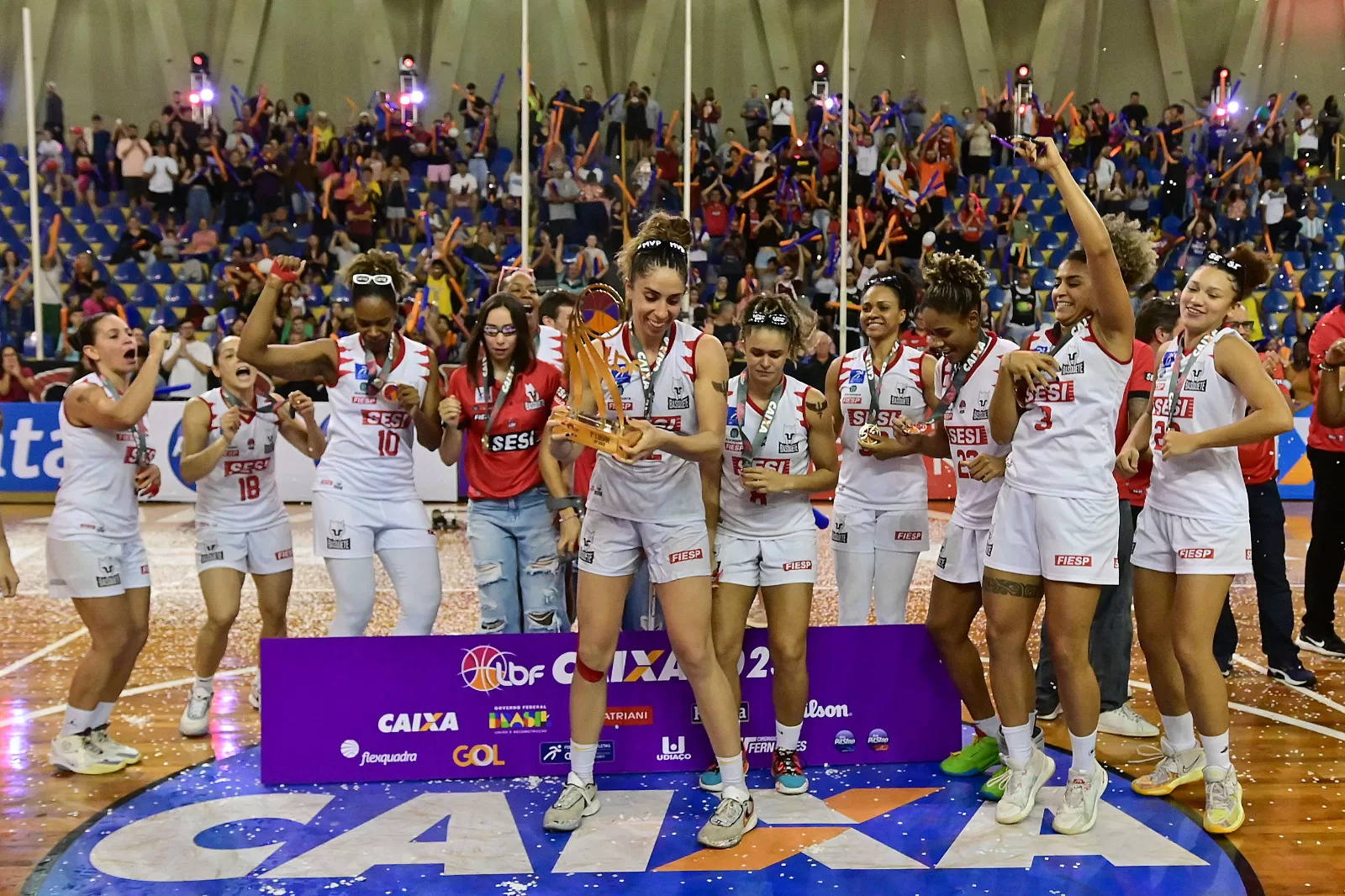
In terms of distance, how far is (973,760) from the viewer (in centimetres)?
491

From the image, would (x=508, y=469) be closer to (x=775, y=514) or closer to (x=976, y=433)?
(x=775, y=514)

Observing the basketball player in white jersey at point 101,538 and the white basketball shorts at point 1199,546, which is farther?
the basketball player in white jersey at point 101,538

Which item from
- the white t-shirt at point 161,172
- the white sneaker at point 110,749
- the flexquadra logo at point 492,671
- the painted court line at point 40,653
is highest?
the white t-shirt at point 161,172

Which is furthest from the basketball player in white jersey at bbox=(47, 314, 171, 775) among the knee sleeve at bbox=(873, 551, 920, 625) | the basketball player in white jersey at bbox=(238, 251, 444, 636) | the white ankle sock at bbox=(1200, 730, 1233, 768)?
the white ankle sock at bbox=(1200, 730, 1233, 768)

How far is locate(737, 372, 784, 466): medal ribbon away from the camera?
187 inches

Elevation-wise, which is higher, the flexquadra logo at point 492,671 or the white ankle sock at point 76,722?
the flexquadra logo at point 492,671

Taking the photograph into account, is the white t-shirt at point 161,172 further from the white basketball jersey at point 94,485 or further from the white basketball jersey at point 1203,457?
the white basketball jersey at point 1203,457

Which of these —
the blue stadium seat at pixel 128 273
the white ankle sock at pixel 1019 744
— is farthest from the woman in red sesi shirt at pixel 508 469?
the blue stadium seat at pixel 128 273

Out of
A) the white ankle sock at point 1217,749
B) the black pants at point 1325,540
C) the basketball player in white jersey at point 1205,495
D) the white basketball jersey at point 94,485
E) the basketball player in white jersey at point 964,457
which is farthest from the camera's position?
the black pants at point 1325,540

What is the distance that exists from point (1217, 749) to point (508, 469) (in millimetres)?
3055

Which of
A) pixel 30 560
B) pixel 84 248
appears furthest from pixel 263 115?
pixel 30 560

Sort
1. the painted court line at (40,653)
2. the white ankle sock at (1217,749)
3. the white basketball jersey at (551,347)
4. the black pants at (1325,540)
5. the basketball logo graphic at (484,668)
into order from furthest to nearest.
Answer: the black pants at (1325,540), the painted court line at (40,653), the white basketball jersey at (551,347), the basketball logo graphic at (484,668), the white ankle sock at (1217,749)

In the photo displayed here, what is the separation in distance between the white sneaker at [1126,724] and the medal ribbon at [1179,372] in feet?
5.75

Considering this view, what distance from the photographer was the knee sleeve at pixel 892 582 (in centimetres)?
514
